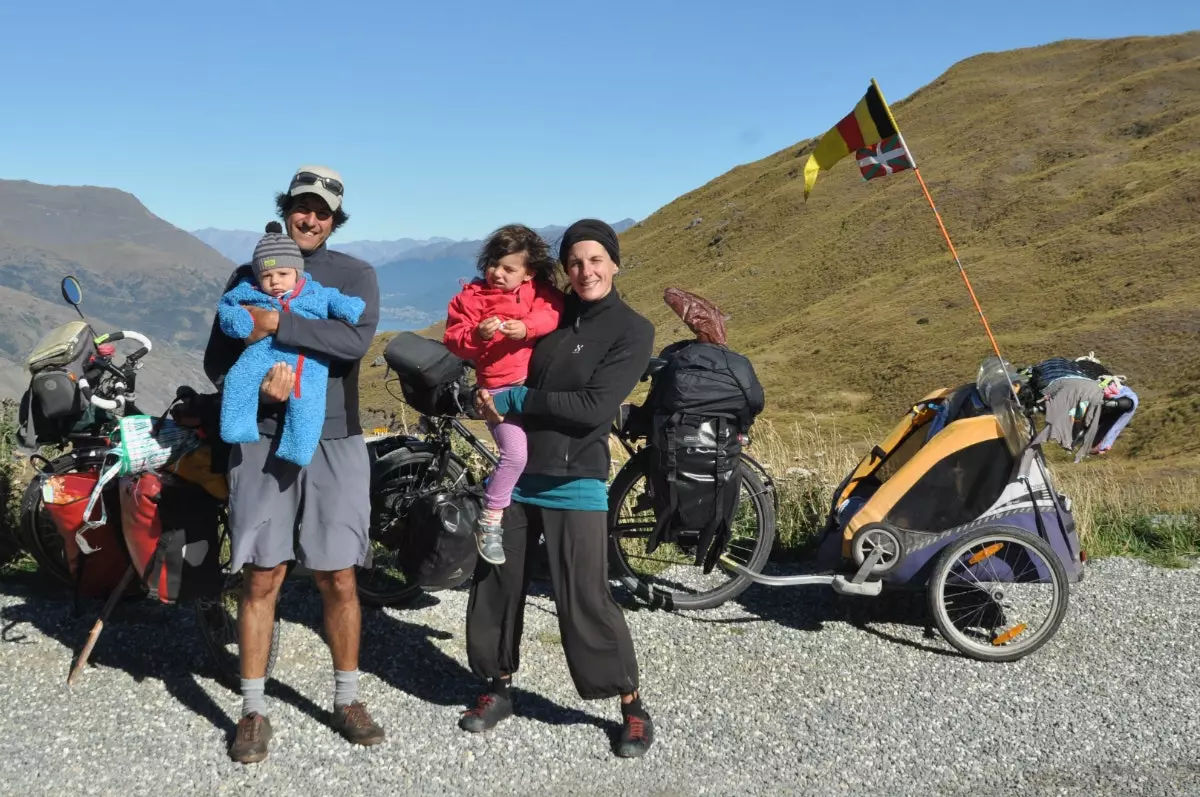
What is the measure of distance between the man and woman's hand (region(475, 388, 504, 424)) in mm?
501

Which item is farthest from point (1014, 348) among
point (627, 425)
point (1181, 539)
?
point (627, 425)

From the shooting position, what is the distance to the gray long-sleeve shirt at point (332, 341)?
12.0 feet

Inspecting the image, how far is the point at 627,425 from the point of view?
573cm

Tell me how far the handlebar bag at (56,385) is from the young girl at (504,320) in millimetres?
2063

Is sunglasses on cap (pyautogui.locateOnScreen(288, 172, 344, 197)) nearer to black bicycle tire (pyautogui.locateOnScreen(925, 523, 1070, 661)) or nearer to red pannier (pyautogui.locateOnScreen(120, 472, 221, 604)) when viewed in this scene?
red pannier (pyautogui.locateOnScreen(120, 472, 221, 604))

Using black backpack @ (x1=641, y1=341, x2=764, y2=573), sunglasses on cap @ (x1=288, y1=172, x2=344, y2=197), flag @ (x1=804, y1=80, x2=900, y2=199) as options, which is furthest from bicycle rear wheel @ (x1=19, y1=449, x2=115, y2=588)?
flag @ (x1=804, y1=80, x2=900, y2=199)

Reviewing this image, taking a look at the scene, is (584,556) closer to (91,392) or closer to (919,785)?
(919,785)

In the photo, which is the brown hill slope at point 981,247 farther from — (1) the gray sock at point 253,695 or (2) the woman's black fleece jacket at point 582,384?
(1) the gray sock at point 253,695

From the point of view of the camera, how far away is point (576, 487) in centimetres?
395

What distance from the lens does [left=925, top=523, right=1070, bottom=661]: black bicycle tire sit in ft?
16.6

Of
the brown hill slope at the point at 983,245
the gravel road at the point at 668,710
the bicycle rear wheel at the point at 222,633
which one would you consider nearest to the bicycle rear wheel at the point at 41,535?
the gravel road at the point at 668,710

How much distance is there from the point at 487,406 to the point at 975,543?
2.79 meters

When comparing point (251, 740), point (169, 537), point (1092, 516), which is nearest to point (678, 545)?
point (251, 740)

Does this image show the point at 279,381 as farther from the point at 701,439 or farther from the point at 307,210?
the point at 701,439
